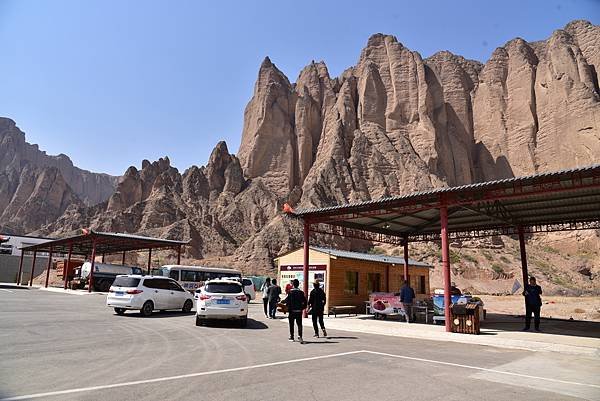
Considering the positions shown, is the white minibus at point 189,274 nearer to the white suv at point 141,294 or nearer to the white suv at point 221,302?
the white suv at point 141,294

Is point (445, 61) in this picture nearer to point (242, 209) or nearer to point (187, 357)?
point (242, 209)

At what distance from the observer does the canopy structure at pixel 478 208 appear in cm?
1485

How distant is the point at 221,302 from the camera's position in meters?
15.0

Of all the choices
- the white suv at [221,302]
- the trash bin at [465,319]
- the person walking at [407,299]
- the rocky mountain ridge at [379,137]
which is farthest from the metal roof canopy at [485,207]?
the rocky mountain ridge at [379,137]

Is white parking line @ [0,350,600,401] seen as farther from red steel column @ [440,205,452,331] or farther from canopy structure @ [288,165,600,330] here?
canopy structure @ [288,165,600,330]

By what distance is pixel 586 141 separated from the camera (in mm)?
75250

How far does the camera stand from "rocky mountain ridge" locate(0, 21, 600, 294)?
79.2 meters

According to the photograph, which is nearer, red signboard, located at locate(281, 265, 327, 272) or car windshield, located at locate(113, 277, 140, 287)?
car windshield, located at locate(113, 277, 140, 287)

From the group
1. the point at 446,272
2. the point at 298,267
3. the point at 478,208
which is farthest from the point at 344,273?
the point at 446,272

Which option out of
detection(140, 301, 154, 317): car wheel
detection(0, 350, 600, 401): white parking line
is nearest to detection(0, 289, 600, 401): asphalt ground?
detection(0, 350, 600, 401): white parking line

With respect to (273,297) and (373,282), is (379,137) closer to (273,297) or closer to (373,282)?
(373,282)

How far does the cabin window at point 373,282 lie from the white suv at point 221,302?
41.4ft

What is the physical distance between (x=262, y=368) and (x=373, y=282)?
63.5 ft

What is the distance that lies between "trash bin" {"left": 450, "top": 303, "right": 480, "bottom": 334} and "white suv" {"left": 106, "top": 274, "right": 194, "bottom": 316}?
42.2 ft
